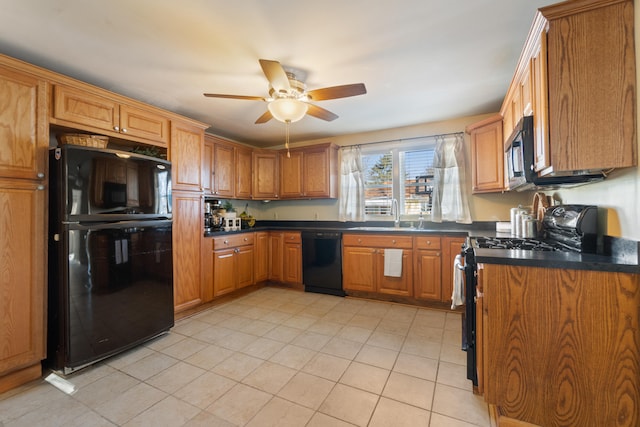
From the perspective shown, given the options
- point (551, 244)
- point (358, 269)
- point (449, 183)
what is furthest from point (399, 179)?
point (551, 244)

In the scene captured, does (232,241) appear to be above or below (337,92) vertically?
below

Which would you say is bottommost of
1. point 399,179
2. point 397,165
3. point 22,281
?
point 22,281

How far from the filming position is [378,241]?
343cm

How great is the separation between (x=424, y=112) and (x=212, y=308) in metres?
3.54

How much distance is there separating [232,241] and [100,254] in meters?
1.62

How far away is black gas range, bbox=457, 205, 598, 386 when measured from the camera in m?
1.44

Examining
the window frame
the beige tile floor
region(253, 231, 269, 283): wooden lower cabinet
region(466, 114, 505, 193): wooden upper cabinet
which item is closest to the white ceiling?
region(466, 114, 505, 193): wooden upper cabinet

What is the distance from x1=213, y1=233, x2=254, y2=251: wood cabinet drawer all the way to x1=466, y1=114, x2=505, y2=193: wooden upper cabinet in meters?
3.04

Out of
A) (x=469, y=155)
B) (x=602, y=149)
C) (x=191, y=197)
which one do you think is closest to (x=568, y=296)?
(x=602, y=149)

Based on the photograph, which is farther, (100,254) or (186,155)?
(186,155)

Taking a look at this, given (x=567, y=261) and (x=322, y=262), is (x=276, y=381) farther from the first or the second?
(x=322, y=262)

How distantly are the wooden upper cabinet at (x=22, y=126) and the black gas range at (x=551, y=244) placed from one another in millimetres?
2987

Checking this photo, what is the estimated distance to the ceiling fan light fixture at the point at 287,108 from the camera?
213 centimetres

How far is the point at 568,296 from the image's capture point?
1225mm
